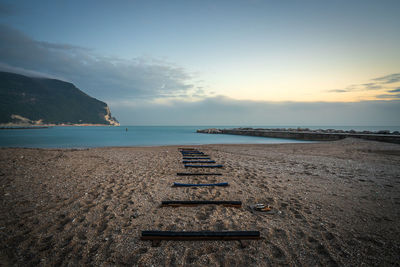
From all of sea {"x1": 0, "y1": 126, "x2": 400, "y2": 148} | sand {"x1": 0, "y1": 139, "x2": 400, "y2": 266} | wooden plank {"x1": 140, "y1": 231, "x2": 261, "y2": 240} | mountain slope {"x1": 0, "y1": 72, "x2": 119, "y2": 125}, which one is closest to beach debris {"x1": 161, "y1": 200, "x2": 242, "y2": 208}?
sand {"x1": 0, "y1": 139, "x2": 400, "y2": 266}

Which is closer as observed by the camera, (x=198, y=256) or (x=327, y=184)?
(x=198, y=256)

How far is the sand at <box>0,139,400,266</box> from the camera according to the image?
7.93 ft

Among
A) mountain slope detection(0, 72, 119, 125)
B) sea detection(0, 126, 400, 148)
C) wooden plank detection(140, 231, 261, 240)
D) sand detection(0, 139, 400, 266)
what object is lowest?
sea detection(0, 126, 400, 148)

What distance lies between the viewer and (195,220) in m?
3.33

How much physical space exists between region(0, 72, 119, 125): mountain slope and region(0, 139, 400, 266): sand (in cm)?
14892

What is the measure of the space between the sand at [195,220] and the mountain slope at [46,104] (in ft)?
489

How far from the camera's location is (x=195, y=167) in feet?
26.0

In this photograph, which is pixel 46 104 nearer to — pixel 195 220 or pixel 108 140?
pixel 108 140

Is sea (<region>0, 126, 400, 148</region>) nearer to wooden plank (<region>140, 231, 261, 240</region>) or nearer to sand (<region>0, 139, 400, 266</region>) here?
sand (<region>0, 139, 400, 266</region>)

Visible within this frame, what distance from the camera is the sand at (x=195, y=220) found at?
2416mm

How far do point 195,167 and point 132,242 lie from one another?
17.3 ft

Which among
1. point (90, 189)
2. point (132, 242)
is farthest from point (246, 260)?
point (90, 189)

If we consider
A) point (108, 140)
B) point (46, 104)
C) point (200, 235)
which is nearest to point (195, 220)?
point (200, 235)

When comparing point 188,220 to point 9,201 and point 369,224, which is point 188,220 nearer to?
point 369,224
